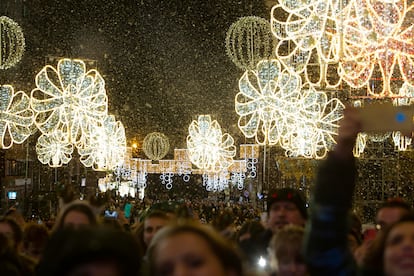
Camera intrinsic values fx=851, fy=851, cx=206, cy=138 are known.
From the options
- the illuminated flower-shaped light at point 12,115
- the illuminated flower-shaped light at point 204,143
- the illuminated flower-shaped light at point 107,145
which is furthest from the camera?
the illuminated flower-shaped light at point 204,143

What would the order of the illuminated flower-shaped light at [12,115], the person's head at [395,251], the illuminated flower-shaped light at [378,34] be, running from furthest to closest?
the illuminated flower-shaped light at [12,115] < the illuminated flower-shaped light at [378,34] < the person's head at [395,251]

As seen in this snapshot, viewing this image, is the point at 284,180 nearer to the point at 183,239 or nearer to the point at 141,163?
the point at 141,163

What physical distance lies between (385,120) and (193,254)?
0.97m

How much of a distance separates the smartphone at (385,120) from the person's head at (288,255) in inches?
56.8

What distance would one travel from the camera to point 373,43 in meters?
13.9

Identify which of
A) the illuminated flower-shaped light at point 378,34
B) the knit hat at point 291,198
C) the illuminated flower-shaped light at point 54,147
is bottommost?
the knit hat at point 291,198

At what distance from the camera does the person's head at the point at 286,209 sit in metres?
6.98

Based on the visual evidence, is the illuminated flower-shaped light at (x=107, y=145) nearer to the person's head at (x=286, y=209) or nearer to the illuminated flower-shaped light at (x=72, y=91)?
the illuminated flower-shaped light at (x=72, y=91)

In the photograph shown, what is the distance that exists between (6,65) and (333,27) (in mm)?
15512

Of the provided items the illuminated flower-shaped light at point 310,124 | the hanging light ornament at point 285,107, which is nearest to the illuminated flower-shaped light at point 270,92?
the hanging light ornament at point 285,107

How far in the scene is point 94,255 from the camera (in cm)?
335

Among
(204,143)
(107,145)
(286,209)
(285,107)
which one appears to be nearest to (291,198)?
(286,209)

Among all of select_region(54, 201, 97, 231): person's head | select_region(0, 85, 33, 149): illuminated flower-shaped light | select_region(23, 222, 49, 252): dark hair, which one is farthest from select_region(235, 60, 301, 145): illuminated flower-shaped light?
select_region(54, 201, 97, 231): person's head

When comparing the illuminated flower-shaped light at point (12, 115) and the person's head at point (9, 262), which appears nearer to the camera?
the person's head at point (9, 262)
